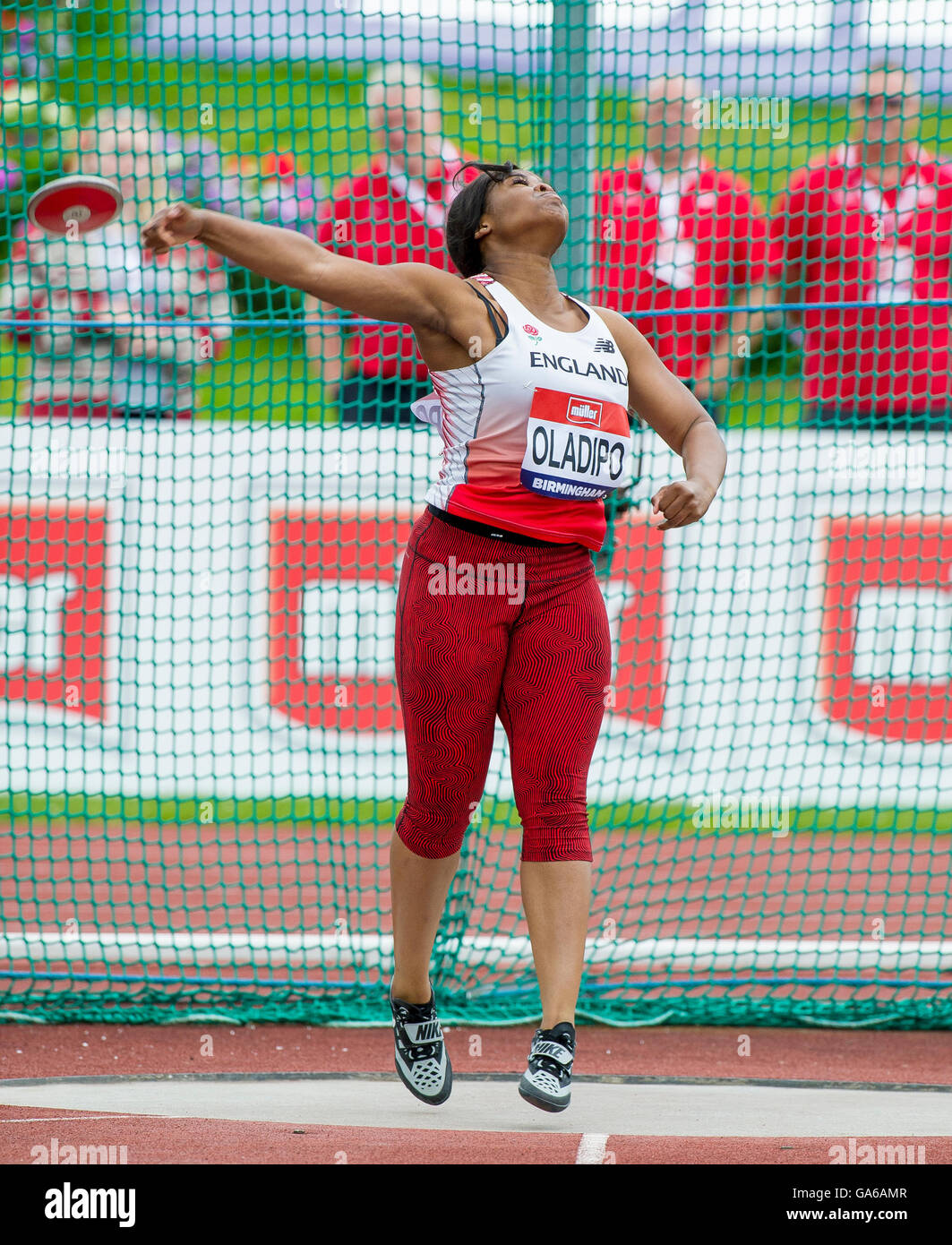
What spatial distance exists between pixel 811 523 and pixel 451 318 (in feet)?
13.4

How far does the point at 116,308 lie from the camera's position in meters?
7.62

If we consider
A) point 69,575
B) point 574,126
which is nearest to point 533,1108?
point 574,126

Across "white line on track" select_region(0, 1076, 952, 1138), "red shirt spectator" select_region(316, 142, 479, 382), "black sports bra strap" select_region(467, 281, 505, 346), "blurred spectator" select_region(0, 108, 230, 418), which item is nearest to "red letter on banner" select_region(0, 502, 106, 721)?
"blurred spectator" select_region(0, 108, 230, 418)

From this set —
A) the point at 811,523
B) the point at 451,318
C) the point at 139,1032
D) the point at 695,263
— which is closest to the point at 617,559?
the point at 811,523

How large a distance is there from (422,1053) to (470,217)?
2.10m

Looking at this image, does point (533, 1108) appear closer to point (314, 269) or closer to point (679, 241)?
point (314, 269)

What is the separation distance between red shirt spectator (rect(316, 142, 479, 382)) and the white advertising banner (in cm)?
92

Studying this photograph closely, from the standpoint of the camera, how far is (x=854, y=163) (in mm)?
6375

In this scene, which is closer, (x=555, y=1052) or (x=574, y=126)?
(x=555, y=1052)

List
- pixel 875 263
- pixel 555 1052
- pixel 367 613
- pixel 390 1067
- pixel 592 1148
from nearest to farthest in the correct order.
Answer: pixel 555 1052
pixel 592 1148
pixel 390 1067
pixel 875 263
pixel 367 613

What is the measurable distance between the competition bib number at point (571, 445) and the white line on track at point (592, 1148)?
152 cm

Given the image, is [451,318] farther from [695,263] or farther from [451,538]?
[695,263]
